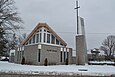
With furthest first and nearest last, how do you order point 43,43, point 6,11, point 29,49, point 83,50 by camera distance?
point 29,49
point 43,43
point 83,50
point 6,11

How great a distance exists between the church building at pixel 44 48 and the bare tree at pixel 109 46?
35406 millimetres

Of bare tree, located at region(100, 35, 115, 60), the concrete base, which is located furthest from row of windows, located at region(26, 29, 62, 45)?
bare tree, located at region(100, 35, 115, 60)

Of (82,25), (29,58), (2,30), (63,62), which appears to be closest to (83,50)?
(82,25)

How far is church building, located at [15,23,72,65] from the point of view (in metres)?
30.7

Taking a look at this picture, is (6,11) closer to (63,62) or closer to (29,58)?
(29,58)

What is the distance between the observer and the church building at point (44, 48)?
3066cm

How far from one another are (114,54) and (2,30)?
53475 millimetres

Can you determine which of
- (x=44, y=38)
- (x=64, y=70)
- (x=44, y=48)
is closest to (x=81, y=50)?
(x=44, y=48)

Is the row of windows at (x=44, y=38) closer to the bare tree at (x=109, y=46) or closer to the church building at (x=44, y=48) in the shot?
the church building at (x=44, y=48)

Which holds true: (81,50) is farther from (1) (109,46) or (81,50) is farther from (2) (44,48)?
(1) (109,46)

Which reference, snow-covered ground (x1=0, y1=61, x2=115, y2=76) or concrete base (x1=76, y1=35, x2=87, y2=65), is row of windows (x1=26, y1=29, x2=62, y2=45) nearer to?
concrete base (x1=76, y1=35, x2=87, y2=65)

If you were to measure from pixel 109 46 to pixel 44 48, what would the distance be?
43.7 meters

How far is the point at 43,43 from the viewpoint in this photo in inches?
1215

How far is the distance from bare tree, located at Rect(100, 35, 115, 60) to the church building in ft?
116
